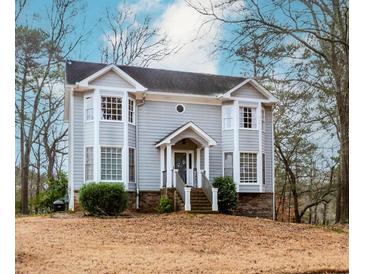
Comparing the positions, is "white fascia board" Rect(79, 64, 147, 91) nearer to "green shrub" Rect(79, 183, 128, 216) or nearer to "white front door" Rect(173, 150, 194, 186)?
"white front door" Rect(173, 150, 194, 186)

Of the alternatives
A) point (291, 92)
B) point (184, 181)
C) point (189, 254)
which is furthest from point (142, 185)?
point (291, 92)

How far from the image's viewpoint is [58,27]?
14.6 feet

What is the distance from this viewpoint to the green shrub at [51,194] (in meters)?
4.40

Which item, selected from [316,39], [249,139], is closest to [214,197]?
[249,139]

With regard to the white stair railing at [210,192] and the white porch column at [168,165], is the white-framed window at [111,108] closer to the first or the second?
the white porch column at [168,165]

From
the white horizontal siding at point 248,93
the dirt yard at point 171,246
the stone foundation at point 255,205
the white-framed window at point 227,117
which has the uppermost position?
the white horizontal siding at point 248,93

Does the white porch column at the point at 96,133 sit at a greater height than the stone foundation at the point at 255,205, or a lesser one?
greater

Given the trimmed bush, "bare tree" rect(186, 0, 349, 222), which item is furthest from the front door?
"bare tree" rect(186, 0, 349, 222)

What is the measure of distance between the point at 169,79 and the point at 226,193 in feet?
3.50

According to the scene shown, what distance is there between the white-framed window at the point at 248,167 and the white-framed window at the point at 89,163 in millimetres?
1337

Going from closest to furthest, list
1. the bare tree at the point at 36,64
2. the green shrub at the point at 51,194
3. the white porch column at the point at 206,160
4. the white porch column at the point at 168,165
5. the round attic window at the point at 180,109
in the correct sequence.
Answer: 1. the bare tree at the point at 36,64
2. the green shrub at the point at 51,194
3. the white porch column at the point at 168,165
4. the white porch column at the point at 206,160
5. the round attic window at the point at 180,109

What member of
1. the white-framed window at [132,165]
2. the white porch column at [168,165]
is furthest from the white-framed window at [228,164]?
the white-framed window at [132,165]

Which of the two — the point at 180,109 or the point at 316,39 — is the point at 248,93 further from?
the point at 316,39
